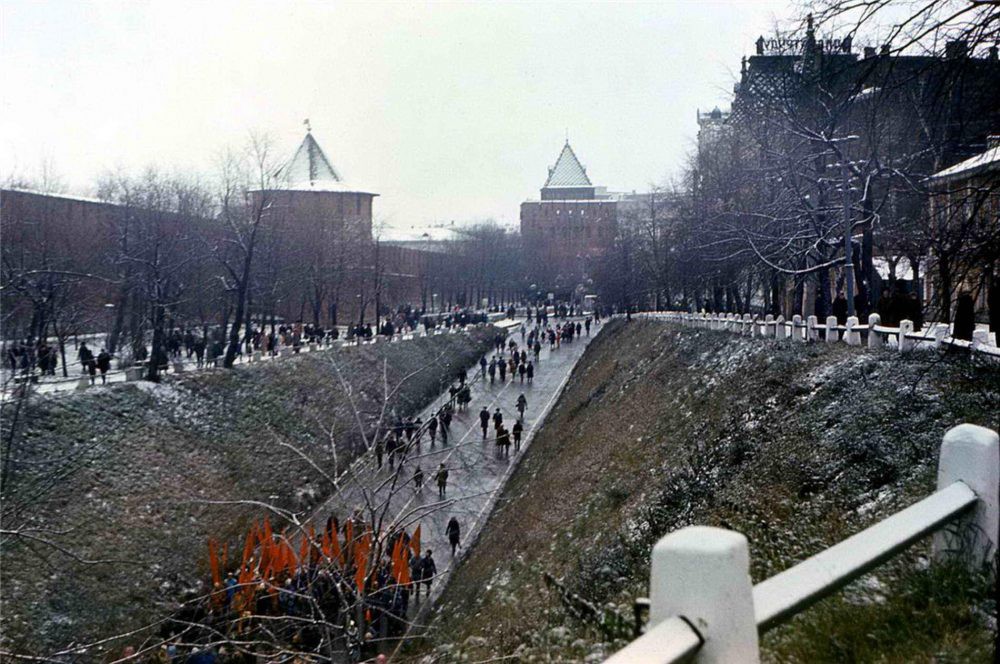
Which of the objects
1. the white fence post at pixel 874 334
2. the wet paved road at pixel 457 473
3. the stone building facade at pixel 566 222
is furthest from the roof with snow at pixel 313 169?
the white fence post at pixel 874 334

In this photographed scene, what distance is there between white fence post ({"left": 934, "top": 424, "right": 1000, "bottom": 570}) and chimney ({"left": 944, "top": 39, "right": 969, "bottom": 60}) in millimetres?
5561

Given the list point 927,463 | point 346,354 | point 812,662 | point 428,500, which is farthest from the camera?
point 346,354

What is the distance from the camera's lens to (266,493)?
936 inches

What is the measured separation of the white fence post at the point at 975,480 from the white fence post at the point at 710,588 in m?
2.11

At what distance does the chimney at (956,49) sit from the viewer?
26.5ft

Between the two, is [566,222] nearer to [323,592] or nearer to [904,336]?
[904,336]

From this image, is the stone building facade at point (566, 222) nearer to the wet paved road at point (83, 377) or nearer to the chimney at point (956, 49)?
the wet paved road at point (83, 377)

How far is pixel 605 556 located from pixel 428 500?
9929mm

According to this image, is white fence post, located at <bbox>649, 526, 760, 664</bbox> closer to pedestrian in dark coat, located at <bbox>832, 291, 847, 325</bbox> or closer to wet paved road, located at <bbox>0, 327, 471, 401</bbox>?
wet paved road, located at <bbox>0, 327, 471, 401</bbox>

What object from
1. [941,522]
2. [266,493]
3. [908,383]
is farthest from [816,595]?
[266,493]

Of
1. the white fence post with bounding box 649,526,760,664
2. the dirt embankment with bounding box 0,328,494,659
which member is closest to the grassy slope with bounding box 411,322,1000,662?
the white fence post with bounding box 649,526,760,664

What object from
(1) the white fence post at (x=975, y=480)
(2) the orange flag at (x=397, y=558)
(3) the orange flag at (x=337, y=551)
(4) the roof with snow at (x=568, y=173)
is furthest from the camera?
(4) the roof with snow at (x=568, y=173)

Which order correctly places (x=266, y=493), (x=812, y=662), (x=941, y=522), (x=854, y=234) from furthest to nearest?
(x=854, y=234) → (x=266, y=493) → (x=812, y=662) → (x=941, y=522)

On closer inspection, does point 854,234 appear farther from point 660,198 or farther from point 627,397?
point 660,198
